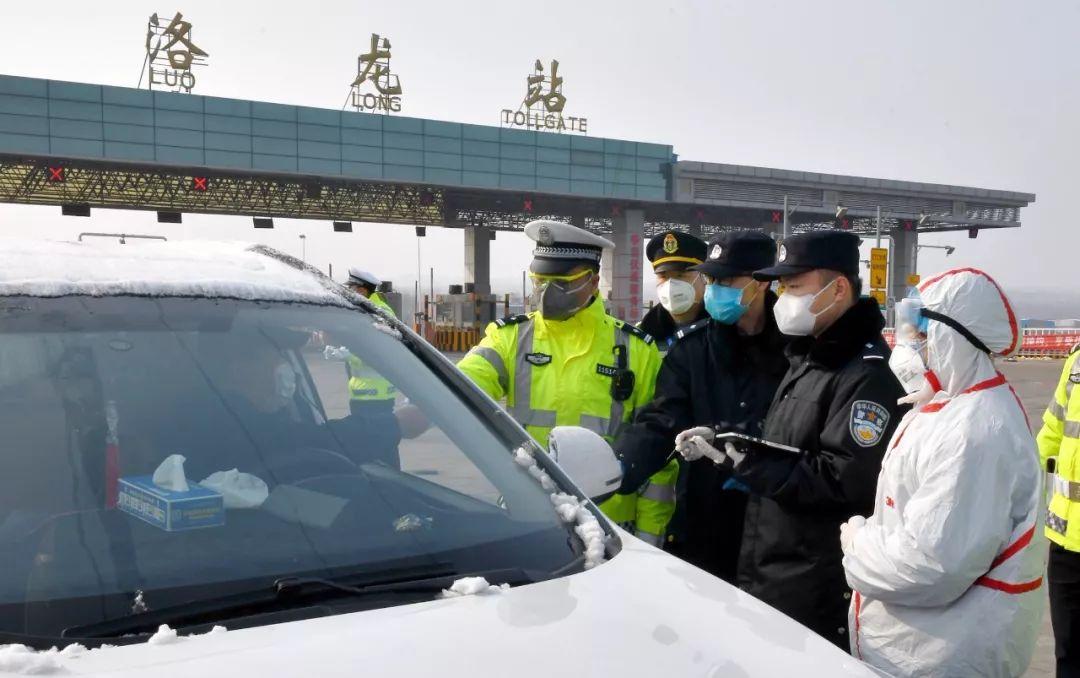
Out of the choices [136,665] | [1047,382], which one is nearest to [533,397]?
[136,665]

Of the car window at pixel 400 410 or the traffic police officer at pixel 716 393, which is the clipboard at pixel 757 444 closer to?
the traffic police officer at pixel 716 393

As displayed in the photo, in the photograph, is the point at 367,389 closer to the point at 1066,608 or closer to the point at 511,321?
the point at 511,321

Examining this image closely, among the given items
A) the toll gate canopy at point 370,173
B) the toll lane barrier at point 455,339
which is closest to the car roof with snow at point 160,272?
the toll lane barrier at point 455,339

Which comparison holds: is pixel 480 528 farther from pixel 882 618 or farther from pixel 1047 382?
pixel 1047 382

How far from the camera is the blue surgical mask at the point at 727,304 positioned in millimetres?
3695

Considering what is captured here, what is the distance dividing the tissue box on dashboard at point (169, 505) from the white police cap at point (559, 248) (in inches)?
86.6

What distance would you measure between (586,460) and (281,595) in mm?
947

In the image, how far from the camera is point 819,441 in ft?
9.76

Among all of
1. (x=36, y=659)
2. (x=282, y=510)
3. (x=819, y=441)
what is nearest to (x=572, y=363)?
(x=819, y=441)

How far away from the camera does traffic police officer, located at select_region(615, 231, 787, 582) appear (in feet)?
11.8

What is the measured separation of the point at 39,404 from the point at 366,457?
2.34 ft

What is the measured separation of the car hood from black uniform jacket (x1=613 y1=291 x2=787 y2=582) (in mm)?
1649

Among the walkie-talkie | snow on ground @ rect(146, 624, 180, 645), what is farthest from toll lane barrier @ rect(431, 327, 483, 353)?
snow on ground @ rect(146, 624, 180, 645)

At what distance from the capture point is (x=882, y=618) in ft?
8.22
